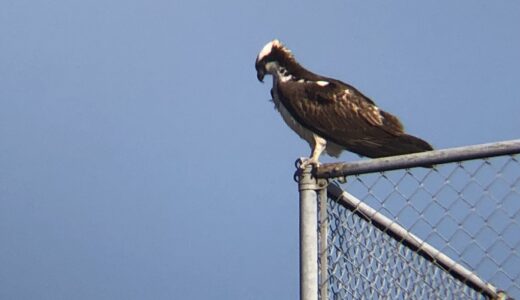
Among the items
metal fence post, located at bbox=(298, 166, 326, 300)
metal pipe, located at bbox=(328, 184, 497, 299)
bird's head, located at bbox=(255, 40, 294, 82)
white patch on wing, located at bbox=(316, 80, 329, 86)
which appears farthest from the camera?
bird's head, located at bbox=(255, 40, 294, 82)

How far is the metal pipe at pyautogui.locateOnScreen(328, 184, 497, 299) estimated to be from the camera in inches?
133

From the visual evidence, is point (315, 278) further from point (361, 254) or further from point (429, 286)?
point (429, 286)

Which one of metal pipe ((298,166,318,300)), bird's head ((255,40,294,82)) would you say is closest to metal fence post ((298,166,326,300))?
metal pipe ((298,166,318,300))

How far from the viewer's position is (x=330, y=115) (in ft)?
17.5

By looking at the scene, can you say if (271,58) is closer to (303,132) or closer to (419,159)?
(303,132)

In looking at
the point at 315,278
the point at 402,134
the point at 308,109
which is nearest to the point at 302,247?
the point at 315,278

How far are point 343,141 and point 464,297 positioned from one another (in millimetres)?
1487

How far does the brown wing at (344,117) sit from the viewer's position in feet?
15.8

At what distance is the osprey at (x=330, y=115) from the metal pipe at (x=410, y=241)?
0.93 m

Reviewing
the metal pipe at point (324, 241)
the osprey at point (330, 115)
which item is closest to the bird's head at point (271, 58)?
the osprey at point (330, 115)

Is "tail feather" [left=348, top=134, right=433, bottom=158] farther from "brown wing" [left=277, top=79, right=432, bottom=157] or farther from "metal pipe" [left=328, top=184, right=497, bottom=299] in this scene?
"metal pipe" [left=328, top=184, right=497, bottom=299]

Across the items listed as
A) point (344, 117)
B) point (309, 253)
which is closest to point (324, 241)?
point (309, 253)

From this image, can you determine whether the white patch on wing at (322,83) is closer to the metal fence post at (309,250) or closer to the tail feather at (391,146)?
the tail feather at (391,146)

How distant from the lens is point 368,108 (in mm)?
5277
